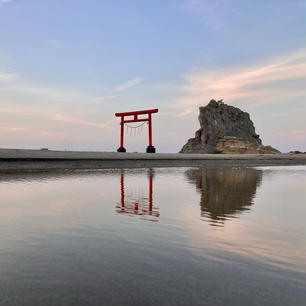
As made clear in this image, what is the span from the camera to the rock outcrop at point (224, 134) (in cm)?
5722

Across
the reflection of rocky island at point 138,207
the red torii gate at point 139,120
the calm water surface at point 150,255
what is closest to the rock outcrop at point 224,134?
the red torii gate at point 139,120

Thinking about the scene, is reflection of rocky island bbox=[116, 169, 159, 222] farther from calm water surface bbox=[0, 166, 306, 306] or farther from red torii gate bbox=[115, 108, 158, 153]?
red torii gate bbox=[115, 108, 158, 153]

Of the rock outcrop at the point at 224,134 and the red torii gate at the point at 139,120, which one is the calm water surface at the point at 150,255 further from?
the rock outcrop at the point at 224,134

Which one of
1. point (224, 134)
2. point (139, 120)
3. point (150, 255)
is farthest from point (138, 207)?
point (224, 134)

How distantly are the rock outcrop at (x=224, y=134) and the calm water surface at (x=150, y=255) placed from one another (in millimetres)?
53646

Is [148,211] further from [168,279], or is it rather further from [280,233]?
[168,279]

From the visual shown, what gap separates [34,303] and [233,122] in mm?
65591

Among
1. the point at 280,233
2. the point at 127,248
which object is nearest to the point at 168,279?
the point at 127,248

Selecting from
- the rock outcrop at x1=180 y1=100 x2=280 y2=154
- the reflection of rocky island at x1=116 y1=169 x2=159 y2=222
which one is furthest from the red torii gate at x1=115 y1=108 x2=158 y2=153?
the rock outcrop at x1=180 y1=100 x2=280 y2=154

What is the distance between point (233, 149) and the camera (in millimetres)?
56469

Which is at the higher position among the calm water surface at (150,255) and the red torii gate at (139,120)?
the red torii gate at (139,120)

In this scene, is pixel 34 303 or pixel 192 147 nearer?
pixel 34 303

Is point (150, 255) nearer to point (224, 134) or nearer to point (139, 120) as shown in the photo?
point (139, 120)

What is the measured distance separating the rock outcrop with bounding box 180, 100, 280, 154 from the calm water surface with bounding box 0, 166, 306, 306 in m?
53.6
